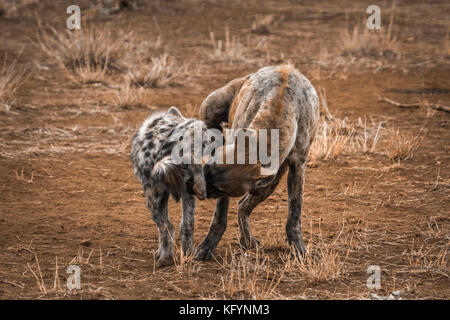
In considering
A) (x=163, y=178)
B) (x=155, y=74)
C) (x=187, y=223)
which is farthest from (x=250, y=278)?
(x=155, y=74)

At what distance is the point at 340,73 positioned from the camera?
43.8ft

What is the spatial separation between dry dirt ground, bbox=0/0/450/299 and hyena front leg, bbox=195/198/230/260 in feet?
0.35

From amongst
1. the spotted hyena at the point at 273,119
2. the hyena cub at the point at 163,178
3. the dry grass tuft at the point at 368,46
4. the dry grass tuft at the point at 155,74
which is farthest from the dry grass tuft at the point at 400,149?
the dry grass tuft at the point at 368,46

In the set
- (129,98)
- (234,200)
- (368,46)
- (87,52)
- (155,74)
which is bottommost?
(234,200)

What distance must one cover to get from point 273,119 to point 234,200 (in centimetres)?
299

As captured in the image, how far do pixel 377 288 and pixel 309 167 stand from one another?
144 inches

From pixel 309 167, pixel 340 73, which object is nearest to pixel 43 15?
pixel 340 73

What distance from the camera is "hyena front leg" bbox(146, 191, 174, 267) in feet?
17.8

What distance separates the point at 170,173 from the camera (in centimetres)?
493

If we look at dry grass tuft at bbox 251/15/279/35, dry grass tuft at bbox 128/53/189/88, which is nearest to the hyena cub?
dry grass tuft at bbox 128/53/189/88

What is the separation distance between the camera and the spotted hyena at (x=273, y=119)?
508cm

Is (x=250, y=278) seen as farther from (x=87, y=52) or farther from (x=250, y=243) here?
(x=87, y=52)

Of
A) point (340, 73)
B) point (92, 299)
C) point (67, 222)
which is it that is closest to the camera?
point (92, 299)

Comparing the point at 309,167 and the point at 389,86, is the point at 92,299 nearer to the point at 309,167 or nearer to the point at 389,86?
the point at 309,167
